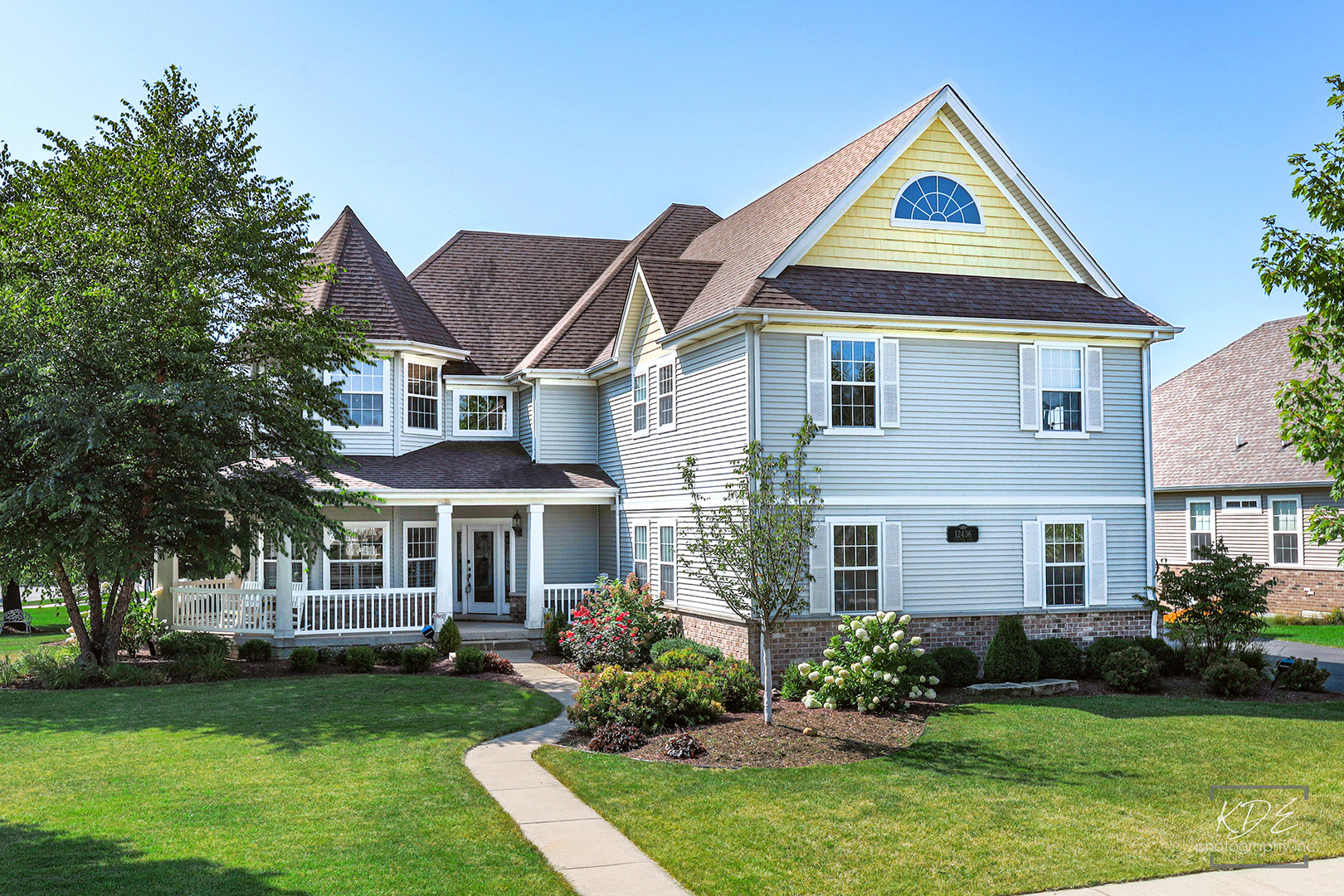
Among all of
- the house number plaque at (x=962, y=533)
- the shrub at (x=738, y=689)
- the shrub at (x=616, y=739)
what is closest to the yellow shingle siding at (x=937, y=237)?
the house number plaque at (x=962, y=533)

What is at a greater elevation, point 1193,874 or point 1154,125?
point 1154,125

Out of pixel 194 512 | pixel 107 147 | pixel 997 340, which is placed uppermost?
pixel 107 147

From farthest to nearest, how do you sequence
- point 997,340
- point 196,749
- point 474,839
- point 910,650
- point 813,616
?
point 997,340, point 813,616, point 910,650, point 196,749, point 474,839

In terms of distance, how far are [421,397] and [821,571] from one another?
→ 39.0 ft

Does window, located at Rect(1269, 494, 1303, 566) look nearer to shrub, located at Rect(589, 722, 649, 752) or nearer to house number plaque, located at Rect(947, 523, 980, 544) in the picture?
house number plaque, located at Rect(947, 523, 980, 544)

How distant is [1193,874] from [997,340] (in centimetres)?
1192

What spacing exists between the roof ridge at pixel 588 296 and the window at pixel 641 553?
5.31 m

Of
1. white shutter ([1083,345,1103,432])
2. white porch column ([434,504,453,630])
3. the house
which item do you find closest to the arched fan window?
the house

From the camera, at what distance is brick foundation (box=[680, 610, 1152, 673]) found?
1628 cm

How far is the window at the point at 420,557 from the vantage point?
22.7m

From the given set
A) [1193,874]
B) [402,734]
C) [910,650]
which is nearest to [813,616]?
[910,650]

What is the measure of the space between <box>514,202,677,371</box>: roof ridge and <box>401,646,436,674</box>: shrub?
314 inches

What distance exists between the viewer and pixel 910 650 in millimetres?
14820

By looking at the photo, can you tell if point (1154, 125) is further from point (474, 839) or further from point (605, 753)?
point (474, 839)
